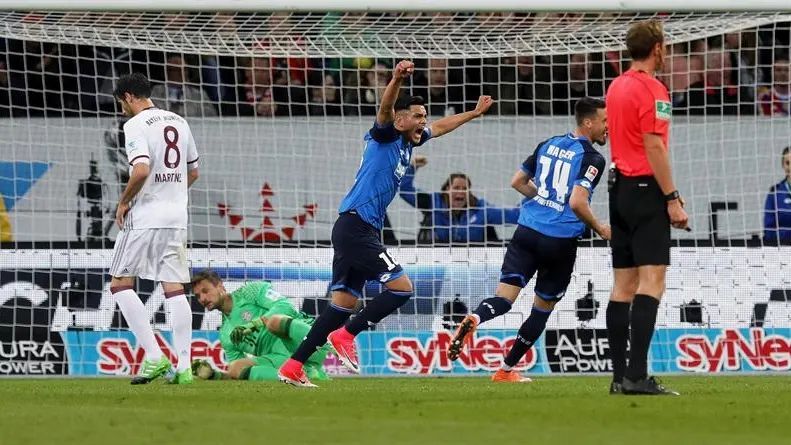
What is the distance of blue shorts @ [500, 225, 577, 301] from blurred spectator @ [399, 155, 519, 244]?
278cm

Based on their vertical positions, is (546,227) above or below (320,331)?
above

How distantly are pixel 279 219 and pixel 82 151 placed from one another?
1.97 metres

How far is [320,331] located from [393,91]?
1717 mm

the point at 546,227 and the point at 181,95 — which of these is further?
the point at 181,95

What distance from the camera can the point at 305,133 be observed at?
575 inches

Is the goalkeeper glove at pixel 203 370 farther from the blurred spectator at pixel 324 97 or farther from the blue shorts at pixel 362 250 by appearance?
the blurred spectator at pixel 324 97

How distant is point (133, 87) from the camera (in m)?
10.3

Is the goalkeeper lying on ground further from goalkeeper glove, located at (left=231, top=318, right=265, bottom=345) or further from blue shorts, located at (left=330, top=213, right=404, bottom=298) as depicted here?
blue shorts, located at (left=330, top=213, right=404, bottom=298)

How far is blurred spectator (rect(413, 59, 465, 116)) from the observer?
48.1 feet

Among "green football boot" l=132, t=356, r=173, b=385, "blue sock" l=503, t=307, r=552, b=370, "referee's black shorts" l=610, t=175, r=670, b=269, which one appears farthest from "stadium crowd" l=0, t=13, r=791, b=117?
"referee's black shorts" l=610, t=175, r=670, b=269

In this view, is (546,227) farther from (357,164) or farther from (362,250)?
(357,164)

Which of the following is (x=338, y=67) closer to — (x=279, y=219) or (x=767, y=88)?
(x=279, y=219)

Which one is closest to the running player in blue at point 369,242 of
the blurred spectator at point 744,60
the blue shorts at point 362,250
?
the blue shorts at point 362,250

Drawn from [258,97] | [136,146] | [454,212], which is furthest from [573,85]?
[136,146]
